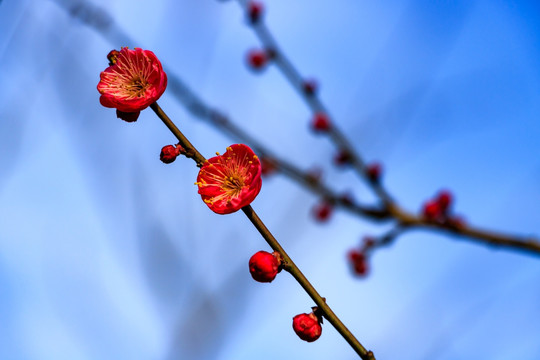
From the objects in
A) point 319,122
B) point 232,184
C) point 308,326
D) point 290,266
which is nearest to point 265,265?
point 290,266

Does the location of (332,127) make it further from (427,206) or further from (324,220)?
(324,220)

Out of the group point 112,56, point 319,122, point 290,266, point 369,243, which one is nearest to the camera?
point 290,266

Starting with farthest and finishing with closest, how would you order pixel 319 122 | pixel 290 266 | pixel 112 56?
1. pixel 319 122
2. pixel 112 56
3. pixel 290 266

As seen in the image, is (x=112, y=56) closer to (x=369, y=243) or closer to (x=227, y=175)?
(x=227, y=175)

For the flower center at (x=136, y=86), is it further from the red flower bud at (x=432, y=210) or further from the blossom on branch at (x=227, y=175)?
the red flower bud at (x=432, y=210)

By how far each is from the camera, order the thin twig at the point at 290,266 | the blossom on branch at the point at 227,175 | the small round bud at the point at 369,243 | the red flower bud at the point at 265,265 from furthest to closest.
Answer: the small round bud at the point at 369,243, the blossom on branch at the point at 227,175, the red flower bud at the point at 265,265, the thin twig at the point at 290,266

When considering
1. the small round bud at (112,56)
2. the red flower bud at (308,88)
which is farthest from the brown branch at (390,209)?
the small round bud at (112,56)

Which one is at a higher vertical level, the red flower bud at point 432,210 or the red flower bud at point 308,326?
the red flower bud at point 432,210
